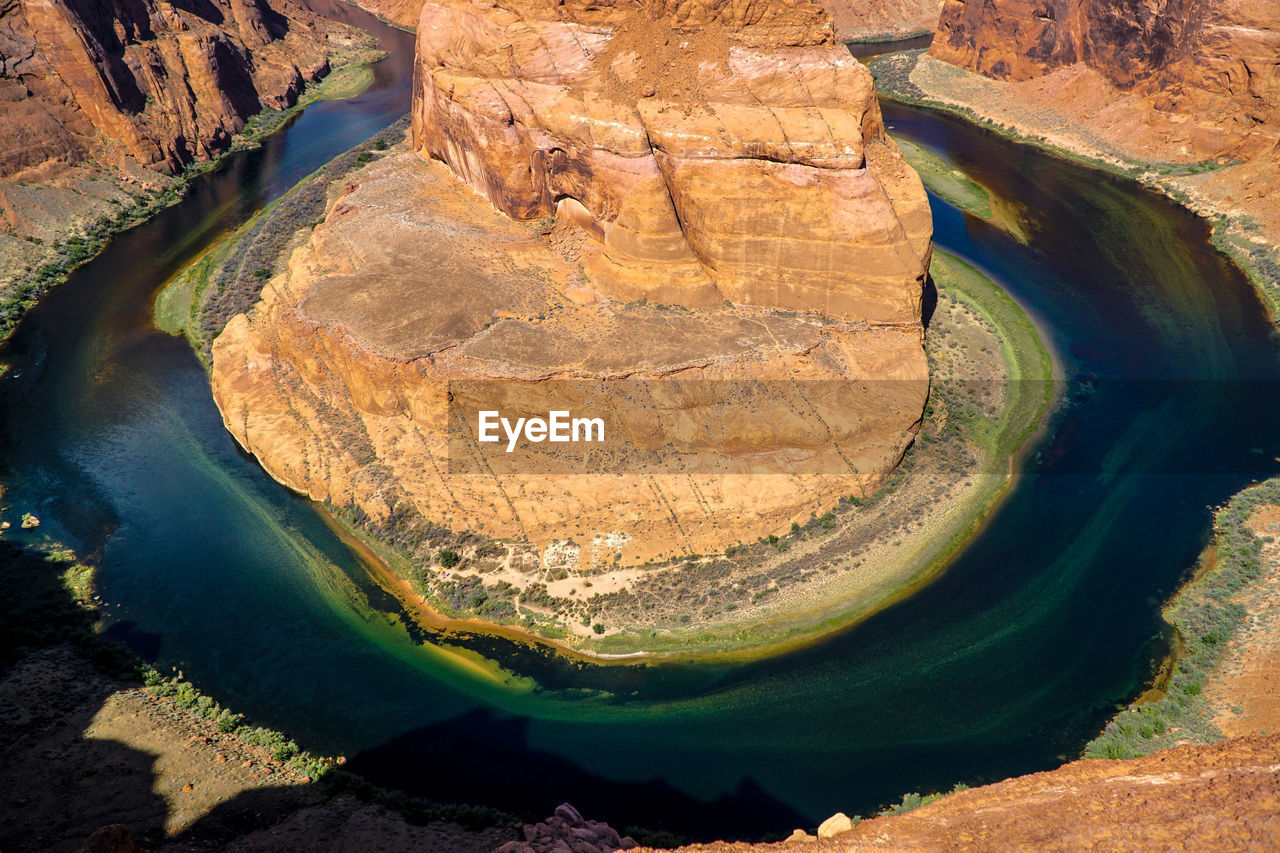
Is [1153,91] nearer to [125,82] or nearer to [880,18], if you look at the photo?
[880,18]

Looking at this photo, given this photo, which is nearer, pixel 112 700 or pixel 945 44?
pixel 112 700

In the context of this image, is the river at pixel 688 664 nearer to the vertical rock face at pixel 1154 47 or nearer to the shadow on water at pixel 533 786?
the shadow on water at pixel 533 786

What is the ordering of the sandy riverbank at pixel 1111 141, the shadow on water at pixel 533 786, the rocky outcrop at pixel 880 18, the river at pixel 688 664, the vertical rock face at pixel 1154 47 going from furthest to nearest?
the rocky outcrop at pixel 880 18 → the vertical rock face at pixel 1154 47 → the sandy riverbank at pixel 1111 141 → the river at pixel 688 664 → the shadow on water at pixel 533 786

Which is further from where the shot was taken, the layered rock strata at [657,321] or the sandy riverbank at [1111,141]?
the sandy riverbank at [1111,141]

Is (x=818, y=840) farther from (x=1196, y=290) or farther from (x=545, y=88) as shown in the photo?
(x=1196, y=290)

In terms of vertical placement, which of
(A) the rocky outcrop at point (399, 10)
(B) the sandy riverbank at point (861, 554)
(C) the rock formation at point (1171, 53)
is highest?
(A) the rocky outcrop at point (399, 10)

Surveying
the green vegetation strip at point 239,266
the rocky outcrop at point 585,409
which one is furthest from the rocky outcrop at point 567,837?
the green vegetation strip at point 239,266

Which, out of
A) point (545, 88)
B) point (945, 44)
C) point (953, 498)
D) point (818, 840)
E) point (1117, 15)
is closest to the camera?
point (818, 840)

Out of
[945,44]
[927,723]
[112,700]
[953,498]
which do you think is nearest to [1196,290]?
[953,498]
